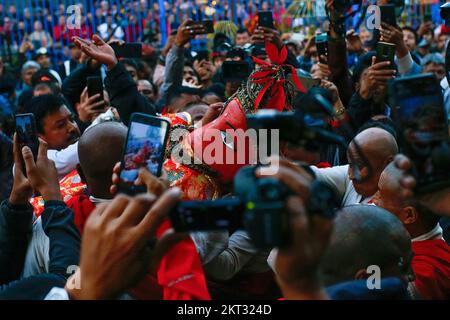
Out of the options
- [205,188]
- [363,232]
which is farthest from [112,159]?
[363,232]

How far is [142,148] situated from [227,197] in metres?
0.78

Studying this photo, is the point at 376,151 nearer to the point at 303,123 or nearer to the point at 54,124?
the point at 303,123

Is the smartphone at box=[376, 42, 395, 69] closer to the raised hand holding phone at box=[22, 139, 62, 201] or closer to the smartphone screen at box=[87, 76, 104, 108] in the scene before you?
the raised hand holding phone at box=[22, 139, 62, 201]

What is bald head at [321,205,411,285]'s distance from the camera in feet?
6.58

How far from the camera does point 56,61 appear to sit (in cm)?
1068

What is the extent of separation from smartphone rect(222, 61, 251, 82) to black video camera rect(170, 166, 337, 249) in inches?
141

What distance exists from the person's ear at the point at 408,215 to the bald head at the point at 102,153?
1033 mm

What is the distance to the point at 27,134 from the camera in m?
2.81

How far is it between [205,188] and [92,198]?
42 centimetres

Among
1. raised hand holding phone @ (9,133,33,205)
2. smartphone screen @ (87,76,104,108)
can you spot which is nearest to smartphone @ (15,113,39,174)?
raised hand holding phone @ (9,133,33,205)

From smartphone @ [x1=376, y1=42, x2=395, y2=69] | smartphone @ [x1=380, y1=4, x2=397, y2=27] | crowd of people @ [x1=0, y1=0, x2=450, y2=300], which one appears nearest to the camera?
crowd of people @ [x1=0, y1=0, x2=450, y2=300]

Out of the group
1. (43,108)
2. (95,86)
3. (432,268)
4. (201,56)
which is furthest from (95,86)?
(201,56)

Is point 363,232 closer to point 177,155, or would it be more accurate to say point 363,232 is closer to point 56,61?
point 177,155

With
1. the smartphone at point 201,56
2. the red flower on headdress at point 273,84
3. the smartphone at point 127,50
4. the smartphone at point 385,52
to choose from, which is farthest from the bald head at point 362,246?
the smartphone at point 201,56
